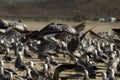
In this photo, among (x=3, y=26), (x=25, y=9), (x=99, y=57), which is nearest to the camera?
(x=3, y=26)

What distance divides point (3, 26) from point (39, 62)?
402 cm

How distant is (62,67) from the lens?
20.2 meters

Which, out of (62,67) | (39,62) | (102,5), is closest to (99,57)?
(39,62)

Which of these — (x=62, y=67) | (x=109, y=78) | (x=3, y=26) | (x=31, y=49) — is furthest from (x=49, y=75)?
(x=31, y=49)

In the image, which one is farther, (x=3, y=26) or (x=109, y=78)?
(x=3, y=26)

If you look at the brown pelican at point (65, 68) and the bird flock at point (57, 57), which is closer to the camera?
the brown pelican at point (65, 68)

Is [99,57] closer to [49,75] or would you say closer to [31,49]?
[31,49]

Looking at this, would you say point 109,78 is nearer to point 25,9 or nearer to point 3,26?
→ point 3,26

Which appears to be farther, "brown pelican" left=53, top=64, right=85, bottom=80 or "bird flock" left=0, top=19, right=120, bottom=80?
"bird flock" left=0, top=19, right=120, bottom=80

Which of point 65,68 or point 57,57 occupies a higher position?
point 65,68

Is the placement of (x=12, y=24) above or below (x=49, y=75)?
above

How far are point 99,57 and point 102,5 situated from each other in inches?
3647

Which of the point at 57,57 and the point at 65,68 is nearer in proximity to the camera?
the point at 65,68

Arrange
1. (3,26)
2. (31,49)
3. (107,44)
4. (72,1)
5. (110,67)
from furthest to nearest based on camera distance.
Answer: (72,1), (107,44), (31,49), (3,26), (110,67)
